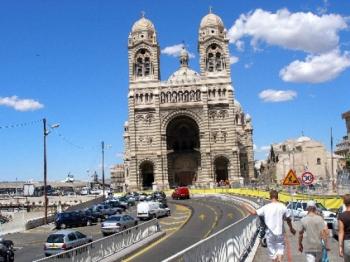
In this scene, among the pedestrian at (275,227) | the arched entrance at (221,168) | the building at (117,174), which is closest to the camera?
the pedestrian at (275,227)

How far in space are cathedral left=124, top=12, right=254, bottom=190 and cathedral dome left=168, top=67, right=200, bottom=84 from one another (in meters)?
0.31

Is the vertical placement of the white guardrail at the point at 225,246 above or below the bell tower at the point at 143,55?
below

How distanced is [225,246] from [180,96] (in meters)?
83.4

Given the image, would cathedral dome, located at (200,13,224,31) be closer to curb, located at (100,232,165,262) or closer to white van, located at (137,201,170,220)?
white van, located at (137,201,170,220)

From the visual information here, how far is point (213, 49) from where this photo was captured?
100 metres

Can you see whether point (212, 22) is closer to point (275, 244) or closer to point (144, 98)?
point (144, 98)

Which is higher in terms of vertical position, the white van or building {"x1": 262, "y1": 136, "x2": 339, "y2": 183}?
building {"x1": 262, "y1": 136, "x2": 339, "y2": 183}

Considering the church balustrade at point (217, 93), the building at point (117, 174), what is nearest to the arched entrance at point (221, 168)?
the church balustrade at point (217, 93)

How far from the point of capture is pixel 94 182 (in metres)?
195

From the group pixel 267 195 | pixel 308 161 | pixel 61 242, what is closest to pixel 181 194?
pixel 267 195

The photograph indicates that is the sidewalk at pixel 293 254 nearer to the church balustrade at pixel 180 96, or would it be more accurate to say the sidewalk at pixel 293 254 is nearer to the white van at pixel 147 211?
the white van at pixel 147 211

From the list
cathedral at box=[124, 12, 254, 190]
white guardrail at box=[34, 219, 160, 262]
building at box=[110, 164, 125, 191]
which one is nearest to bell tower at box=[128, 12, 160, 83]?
cathedral at box=[124, 12, 254, 190]

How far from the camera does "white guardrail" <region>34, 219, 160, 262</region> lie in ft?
55.0

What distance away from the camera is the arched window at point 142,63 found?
99562mm
